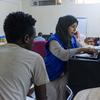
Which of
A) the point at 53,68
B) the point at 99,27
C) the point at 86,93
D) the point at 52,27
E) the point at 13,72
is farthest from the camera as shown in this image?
the point at 52,27

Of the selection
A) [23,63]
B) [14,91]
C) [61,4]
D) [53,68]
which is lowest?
[53,68]

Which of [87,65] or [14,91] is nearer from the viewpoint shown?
[14,91]

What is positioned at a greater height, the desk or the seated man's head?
the seated man's head

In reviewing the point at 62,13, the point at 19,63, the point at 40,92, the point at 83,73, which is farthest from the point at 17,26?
the point at 62,13

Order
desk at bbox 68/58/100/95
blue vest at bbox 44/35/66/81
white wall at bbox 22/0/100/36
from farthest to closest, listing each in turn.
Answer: white wall at bbox 22/0/100/36
blue vest at bbox 44/35/66/81
desk at bbox 68/58/100/95

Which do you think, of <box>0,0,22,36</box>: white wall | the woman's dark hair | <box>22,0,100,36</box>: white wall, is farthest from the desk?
<box>22,0,100,36</box>: white wall

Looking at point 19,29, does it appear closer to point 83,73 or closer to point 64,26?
point 83,73

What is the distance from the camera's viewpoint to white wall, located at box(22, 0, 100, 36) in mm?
4832

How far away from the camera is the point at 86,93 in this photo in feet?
3.98

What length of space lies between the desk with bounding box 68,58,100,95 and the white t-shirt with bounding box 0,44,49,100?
2.22ft

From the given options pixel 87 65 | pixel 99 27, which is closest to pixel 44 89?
pixel 87 65

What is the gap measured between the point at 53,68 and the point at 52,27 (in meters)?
3.17

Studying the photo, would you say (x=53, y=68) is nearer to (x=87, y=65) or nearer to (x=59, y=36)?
(x=59, y=36)

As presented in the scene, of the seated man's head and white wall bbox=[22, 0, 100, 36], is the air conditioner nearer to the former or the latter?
white wall bbox=[22, 0, 100, 36]
